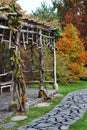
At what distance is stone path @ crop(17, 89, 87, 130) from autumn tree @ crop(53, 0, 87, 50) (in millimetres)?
18511

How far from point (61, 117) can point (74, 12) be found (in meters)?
24.5

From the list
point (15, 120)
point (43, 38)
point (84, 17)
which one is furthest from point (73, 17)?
point (15, 120)

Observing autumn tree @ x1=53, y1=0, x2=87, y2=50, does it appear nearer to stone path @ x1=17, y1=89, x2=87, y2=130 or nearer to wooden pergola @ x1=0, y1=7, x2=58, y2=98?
wooden pergola @ x1=0, y1=7, x2=58, y2=98

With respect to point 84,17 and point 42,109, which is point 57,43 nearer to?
point 84,17

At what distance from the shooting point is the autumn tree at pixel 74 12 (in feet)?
105

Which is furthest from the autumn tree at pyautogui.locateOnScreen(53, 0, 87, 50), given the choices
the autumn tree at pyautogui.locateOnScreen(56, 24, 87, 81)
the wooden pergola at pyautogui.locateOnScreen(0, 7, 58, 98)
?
the wooden pergola at pyautogui.locateOnScreen(0, 7, 58, 98)

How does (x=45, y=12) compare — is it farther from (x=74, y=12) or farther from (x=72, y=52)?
(x=72, y=52)

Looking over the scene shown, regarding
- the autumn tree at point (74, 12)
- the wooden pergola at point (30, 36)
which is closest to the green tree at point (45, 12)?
the autumn tree at point (74, 12)

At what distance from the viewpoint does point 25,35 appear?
1391 cm

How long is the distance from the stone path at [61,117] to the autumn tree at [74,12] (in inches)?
729

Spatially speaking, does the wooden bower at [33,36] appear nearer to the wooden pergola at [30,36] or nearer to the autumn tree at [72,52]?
the wooden pergola at [30,36]

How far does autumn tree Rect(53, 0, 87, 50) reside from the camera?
105ft

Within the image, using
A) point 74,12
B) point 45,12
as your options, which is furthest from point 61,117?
point 45,12

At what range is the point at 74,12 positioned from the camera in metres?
33.0
